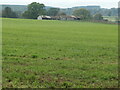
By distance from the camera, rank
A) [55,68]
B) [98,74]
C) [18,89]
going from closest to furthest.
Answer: [18,89] < [98,74] < [55,68]

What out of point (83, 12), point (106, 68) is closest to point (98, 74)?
point (106, 68)

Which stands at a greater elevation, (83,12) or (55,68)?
(83,12)

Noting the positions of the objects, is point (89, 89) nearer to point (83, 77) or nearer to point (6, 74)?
point (83, 77)

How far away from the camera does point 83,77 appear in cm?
879

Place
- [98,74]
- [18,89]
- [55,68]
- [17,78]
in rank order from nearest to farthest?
[18,89] < [17,78] < [98,74] < [55,68]

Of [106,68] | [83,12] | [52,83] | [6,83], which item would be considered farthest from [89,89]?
[83,12]

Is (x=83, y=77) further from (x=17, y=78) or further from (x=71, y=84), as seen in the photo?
(x=17, y=78)

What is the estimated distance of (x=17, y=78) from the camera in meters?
8.24

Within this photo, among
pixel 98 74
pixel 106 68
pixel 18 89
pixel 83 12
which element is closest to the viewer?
pixel 18 89

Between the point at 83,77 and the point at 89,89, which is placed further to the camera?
the point at 83,77

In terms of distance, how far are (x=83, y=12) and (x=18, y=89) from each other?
6470 inches

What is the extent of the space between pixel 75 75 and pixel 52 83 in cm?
145

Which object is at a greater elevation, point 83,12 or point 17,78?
point 83,12

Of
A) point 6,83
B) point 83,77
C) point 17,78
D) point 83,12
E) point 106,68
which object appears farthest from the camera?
point 83,12
